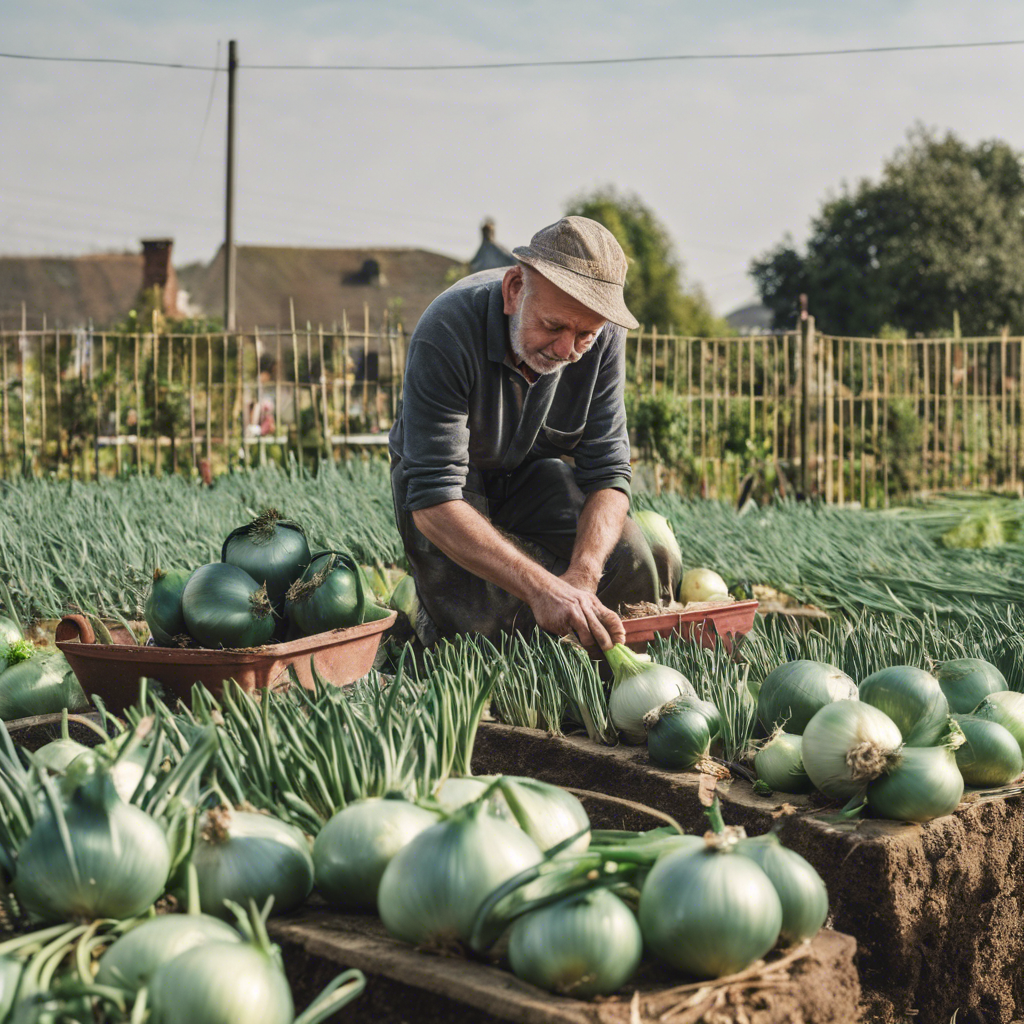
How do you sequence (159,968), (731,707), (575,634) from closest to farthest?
(159,968) < (731,707) < (575,634)

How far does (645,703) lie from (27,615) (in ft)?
6.30

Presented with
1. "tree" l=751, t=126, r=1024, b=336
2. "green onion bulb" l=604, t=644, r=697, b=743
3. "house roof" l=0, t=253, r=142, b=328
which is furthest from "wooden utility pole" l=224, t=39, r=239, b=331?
"house roof" l=0, t=253, r=142, b=328

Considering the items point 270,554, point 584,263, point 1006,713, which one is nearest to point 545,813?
point 1006,713

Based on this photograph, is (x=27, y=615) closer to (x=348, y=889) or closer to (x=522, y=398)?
(x=522, y=398)

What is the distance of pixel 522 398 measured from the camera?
294 centimetres

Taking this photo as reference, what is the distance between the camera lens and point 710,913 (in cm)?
A: 106

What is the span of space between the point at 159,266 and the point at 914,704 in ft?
123

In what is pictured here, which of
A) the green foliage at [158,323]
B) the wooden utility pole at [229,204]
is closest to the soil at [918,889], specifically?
the green foliage at [158,323]

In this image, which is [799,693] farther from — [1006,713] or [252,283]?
[252,283]

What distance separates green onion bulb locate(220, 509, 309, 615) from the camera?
2.33 m

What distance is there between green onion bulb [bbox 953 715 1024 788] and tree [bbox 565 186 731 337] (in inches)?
1385

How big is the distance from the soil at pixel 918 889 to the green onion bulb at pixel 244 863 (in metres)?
0.80

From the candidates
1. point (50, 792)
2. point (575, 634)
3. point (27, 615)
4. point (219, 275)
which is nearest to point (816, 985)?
point (50, 792)

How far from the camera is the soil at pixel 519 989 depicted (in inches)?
40.9
